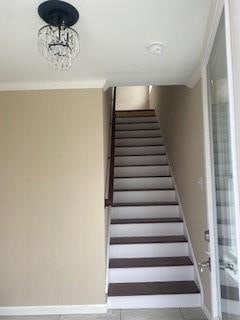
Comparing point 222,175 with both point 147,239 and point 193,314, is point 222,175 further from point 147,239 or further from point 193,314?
point 147,239

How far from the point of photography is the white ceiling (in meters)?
1.85

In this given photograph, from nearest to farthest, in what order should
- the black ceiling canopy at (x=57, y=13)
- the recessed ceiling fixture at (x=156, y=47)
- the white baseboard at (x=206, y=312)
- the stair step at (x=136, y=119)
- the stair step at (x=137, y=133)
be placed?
the black ceiling canopy at (x=57, y=13) < the recessed ceiling fixture at (x=156, y=47) < the white baseboard at (x=206, y=312) < the stair step at (x=137, y=133) < the stair step at (x=136, y=119)

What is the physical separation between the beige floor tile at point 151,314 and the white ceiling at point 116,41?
2.24 m

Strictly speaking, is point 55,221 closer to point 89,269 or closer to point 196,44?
point 89,269

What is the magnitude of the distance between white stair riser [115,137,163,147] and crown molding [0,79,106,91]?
2.59 meters

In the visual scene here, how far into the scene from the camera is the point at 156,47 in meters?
2.35

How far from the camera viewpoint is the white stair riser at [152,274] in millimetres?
3389

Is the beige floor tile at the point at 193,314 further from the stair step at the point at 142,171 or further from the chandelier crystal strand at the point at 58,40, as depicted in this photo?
the chandelier crystal strand at the point at 58,40

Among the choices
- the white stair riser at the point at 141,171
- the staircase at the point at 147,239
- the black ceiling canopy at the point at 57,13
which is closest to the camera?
the black ceiling canopy at the point at 57,13

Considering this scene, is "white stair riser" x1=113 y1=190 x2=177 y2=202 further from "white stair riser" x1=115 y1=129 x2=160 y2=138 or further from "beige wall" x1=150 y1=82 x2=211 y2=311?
"white stair riser" x1=115 y1=129 x2=160 y2=138

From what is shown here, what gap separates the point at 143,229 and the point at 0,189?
5.81 feet

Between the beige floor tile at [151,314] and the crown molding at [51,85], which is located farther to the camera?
the crown molding at [51,85]

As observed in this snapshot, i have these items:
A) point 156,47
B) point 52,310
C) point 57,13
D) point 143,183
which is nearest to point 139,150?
point 143,183

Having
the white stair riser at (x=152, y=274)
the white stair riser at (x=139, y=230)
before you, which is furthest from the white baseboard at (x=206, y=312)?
the white stair riser at (x=139, y=230)
